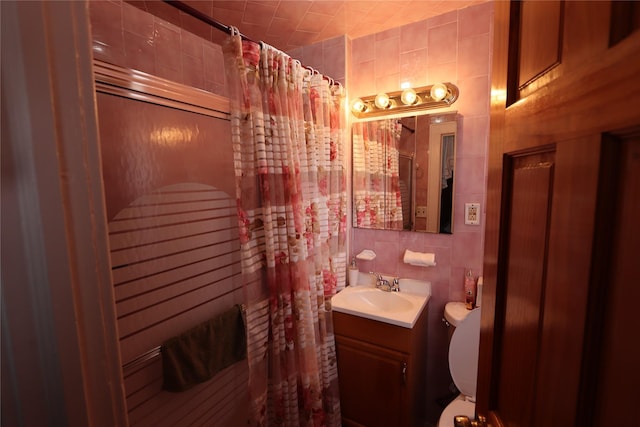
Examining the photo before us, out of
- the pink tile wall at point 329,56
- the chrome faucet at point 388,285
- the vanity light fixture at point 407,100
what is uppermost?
the pink tile wall at point 329,56

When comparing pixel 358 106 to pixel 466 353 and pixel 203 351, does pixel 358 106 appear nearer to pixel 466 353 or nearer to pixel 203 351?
pixel 466 353

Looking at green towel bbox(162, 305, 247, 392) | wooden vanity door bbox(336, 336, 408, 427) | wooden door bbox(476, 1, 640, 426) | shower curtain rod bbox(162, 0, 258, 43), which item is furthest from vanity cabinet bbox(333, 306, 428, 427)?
shower curtain rod bbox(162, 0, 258, 43)

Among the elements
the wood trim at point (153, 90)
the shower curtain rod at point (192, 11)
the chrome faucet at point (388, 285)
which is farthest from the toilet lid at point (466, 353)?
the shower curtain rod at point (192, 11)

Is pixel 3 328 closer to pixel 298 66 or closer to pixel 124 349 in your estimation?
pixel 124 349

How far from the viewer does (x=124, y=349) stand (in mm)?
1050

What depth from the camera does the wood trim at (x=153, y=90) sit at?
3.19 ft

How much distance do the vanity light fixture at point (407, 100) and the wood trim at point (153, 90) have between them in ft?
3.22

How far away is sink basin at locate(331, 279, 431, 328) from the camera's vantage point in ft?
5.52

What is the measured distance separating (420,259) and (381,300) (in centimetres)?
40

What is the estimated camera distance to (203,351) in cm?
130

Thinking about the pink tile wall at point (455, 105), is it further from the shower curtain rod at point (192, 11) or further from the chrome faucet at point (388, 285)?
the shower curtain rod at point (192, 11)

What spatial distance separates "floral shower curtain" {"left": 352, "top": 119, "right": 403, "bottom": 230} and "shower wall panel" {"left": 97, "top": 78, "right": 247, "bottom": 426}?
3.18ft

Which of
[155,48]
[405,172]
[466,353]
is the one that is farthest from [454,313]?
[155,48]

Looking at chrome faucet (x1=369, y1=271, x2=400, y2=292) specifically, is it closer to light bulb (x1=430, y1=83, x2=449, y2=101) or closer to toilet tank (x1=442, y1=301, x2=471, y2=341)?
toilet tank (x1=442, y1=301, x2=471, y2=341)
